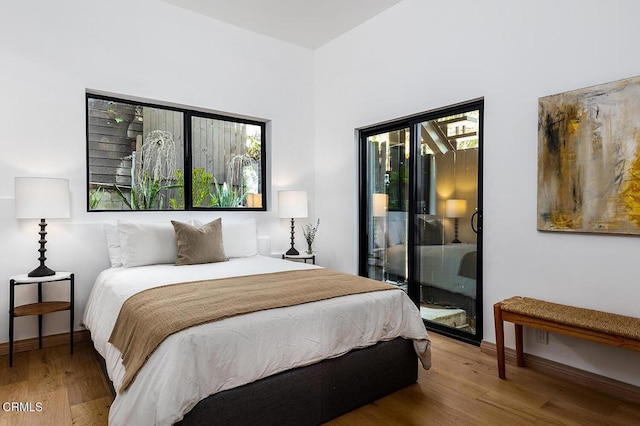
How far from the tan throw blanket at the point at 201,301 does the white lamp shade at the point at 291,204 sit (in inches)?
62.6

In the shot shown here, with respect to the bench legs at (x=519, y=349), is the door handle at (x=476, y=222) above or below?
above

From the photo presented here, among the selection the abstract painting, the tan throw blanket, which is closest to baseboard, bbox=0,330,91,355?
the tan throw blanket

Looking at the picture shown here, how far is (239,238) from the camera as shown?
377 cm

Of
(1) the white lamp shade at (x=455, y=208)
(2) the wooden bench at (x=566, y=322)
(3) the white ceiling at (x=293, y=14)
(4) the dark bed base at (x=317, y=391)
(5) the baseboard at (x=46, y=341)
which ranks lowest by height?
(5) the baseboard at (x=46, y=341)

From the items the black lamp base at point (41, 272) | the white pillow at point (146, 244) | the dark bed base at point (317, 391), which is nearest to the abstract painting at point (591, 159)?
the dark bed base at point (317, 391)

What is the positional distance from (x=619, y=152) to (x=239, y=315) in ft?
7.81

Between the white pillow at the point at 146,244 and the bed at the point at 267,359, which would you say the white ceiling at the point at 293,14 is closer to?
the white pillow at the point at 146,244

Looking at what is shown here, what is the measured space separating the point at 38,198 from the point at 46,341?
1.19 m

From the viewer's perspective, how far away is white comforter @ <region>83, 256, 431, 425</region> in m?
1.57

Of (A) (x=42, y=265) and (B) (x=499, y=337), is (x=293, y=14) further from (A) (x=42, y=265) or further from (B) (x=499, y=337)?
(B) (x=499, y=337)

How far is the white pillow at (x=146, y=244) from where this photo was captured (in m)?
3.12

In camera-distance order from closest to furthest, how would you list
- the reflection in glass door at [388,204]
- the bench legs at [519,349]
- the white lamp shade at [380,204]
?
the bench legs at [519,349] < the reflection in glass door at [388,204] < the white lamp shade at [380,204]

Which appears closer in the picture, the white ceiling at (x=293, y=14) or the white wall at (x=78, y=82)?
the white wall at (x=78, y=82)

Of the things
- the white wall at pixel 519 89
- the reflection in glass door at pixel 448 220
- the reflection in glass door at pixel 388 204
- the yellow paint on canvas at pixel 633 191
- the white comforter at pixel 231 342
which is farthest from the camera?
the reflection in glass door at pixel 388 204
